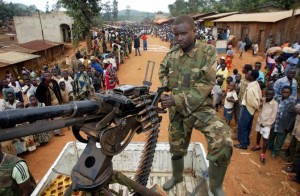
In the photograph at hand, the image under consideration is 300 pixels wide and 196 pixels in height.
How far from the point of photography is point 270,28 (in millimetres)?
20406

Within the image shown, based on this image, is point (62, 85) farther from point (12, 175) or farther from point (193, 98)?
point (193, 98)

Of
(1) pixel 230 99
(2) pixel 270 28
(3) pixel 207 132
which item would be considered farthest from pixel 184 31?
(2) pixel 270 28

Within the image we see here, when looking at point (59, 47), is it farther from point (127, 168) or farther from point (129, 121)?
point (129, 121)

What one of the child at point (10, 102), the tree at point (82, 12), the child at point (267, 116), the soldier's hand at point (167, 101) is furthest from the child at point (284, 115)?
the tree at point (82, 12)

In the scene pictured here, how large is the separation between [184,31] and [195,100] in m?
0.86

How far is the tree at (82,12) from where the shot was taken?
64.8ft

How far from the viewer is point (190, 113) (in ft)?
10.0

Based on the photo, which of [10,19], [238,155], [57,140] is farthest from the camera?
[10,19]

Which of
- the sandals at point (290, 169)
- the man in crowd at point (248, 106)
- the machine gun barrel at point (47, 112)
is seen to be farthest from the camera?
the man in crowd at point (248, 106)

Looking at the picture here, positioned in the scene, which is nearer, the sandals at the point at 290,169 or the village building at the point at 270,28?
the sandals at the point at 290,169

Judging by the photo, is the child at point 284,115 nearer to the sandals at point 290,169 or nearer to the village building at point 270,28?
the sandals at point 290,169

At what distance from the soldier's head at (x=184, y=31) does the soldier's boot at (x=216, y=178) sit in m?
1.59

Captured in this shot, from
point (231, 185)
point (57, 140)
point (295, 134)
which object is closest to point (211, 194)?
point (231, 185)

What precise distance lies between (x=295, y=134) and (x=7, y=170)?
5.80 m
